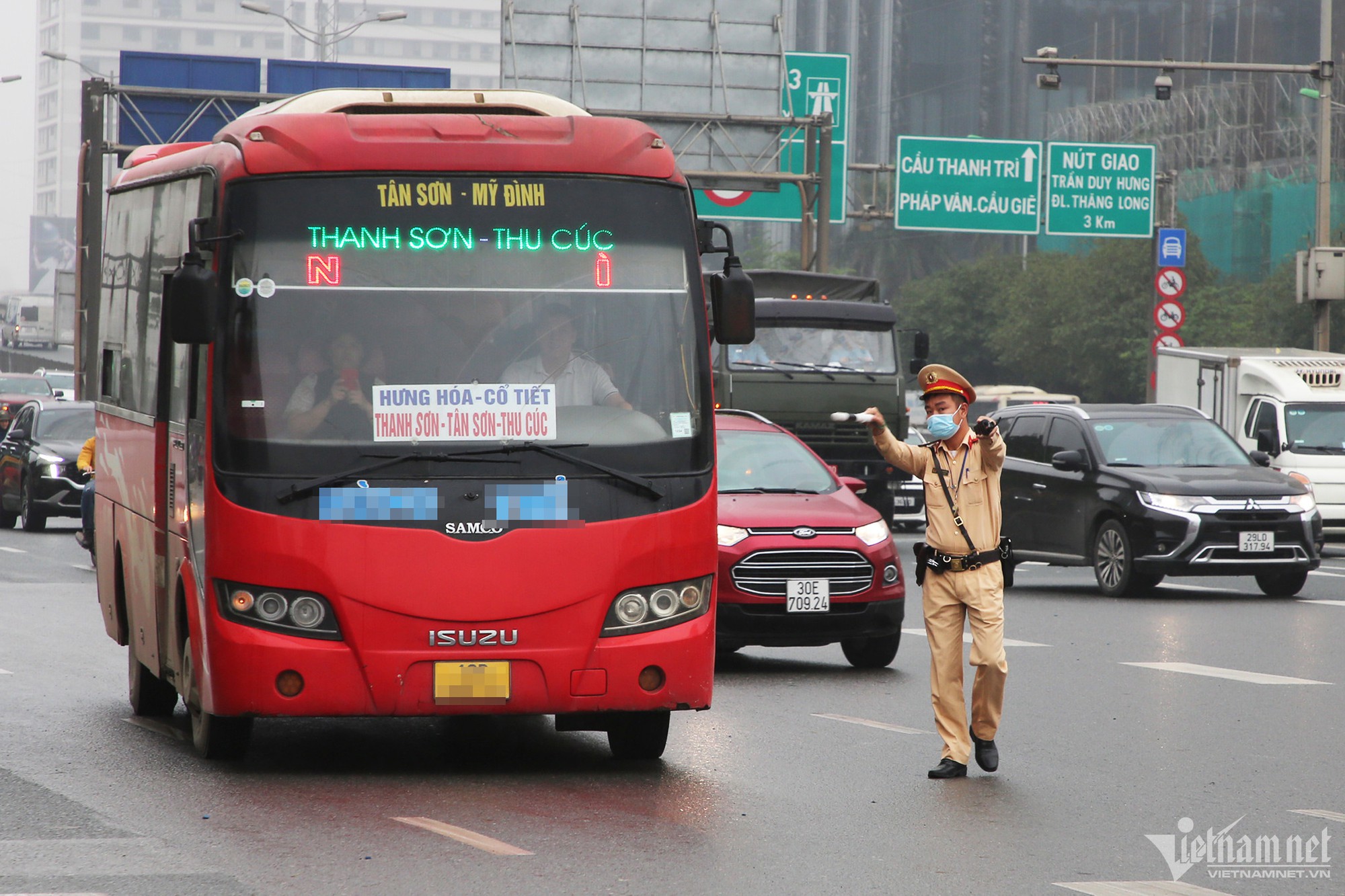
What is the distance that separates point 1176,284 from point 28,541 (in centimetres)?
1970

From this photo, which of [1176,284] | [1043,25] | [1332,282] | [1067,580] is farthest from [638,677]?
[1043,25]

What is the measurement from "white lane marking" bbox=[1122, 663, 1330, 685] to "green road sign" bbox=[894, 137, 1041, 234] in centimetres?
2533

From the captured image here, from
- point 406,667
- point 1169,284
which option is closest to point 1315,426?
point 1169,284

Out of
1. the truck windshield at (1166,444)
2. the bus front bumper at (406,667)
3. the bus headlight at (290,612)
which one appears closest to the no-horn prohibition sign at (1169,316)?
the truck windshield at (1166,444)

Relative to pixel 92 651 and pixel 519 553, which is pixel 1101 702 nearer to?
pixel 519 553

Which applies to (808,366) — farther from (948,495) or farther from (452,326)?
(452,326)

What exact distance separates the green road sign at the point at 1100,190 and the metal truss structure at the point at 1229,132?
25.0m

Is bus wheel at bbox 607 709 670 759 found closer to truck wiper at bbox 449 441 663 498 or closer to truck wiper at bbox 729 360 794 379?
truck wiper at bbox 449 441 663 498

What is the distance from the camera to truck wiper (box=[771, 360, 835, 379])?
1043 inches

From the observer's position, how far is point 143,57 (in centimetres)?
3625

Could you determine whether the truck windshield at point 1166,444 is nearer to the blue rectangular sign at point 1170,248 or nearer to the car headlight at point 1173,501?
the car headlight at point 1173,501

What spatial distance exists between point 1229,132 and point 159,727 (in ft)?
210

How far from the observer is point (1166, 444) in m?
20.3

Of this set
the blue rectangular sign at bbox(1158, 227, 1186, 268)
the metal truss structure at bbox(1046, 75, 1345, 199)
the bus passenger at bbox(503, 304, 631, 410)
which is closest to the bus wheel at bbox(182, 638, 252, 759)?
the bus passenger at bbox(503, 304, 631, 410)
